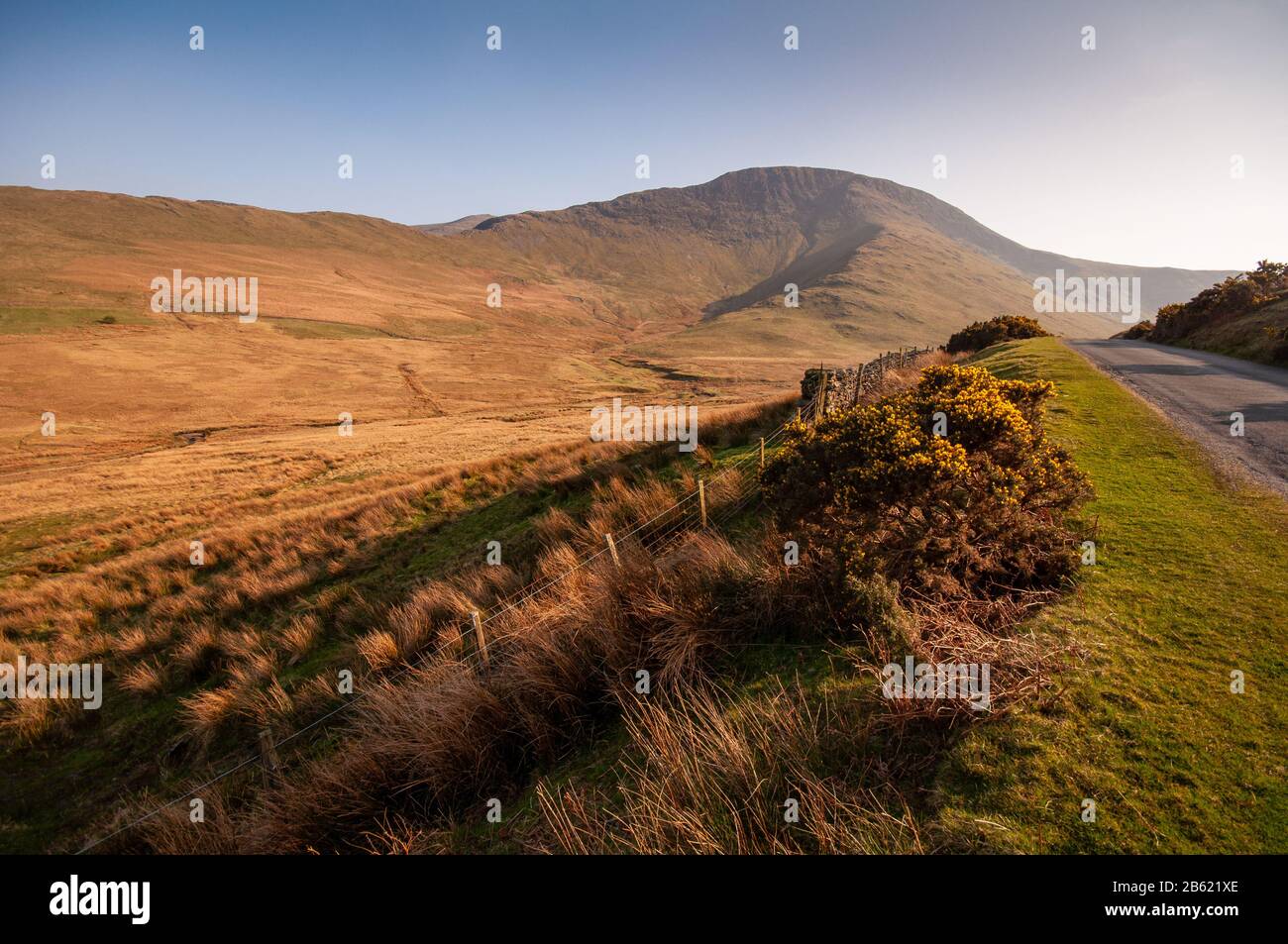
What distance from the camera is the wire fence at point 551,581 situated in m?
5.23

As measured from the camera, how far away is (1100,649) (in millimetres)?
3451

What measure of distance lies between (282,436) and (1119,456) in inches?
1701

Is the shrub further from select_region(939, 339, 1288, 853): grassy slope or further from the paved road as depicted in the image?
select_region(939, 339, 1288, 853): grassy slope

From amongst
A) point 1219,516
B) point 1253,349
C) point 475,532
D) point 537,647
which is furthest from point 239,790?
point 1253,349

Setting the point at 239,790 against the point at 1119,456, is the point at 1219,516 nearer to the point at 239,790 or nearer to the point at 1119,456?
the point at 1119,456

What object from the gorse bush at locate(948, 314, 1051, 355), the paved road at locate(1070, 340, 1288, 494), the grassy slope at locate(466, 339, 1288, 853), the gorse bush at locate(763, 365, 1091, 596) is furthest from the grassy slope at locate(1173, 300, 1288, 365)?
the gorse bush at locate(763, 365, 1091, 596)

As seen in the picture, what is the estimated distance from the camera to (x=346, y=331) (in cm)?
9556

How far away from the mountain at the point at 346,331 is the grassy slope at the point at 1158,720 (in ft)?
98.6

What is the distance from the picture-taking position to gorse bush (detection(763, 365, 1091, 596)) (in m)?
4.27

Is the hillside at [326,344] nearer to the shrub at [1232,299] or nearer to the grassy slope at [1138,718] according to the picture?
the grassy slope at [1138,718]

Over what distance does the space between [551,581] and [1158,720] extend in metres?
5.93

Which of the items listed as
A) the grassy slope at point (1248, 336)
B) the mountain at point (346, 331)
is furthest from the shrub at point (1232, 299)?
the mountain at point (346, 331)

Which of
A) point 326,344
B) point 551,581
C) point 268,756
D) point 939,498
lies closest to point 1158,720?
point 939,498

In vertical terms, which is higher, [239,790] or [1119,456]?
[1119,456]
